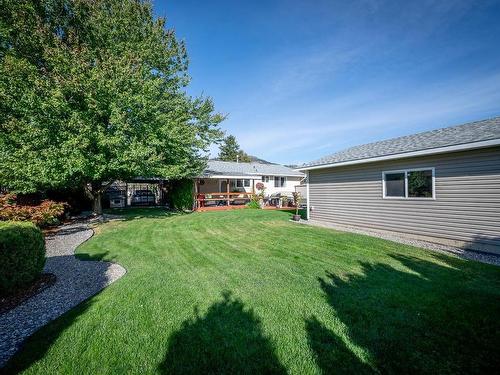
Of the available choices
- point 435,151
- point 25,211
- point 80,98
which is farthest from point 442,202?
point 80,98

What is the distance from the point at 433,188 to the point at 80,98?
1518 cm

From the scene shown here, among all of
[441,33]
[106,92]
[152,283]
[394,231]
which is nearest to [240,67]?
[106,92]

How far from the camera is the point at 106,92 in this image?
434 inches

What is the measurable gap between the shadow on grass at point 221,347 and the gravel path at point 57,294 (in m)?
1.97

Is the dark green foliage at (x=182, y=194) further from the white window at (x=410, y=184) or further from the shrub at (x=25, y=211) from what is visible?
the white window at (x=410, y=184)

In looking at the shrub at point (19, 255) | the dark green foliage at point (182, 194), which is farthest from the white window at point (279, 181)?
the shrub at point (19, 255)

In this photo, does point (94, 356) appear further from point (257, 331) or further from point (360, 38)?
point (360, 38)

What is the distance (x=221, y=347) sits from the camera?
290 cm

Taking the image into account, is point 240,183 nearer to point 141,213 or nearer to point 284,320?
point 141,213

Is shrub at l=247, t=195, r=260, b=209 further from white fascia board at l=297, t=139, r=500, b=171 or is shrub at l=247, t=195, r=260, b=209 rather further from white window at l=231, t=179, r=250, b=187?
white fascia board at l=297, t=139, r=500, b=171

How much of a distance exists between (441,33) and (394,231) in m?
9.13

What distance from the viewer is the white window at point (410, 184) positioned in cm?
847

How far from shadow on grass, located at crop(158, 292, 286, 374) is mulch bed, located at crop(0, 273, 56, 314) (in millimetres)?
3234

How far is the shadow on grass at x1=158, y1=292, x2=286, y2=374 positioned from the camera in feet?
8.43
